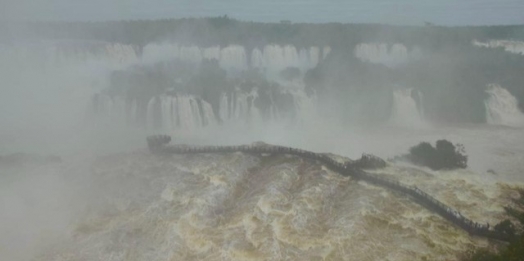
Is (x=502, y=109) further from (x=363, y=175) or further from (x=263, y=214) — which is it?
(x=263, y=214)

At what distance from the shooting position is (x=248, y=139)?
5716 centimetres

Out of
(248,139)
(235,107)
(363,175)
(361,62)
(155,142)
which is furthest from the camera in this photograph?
(361,62)

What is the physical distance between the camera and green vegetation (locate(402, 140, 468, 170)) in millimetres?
42000

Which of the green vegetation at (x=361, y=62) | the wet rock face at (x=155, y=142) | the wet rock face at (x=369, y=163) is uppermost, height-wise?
the green vegetation at (x=361, y=62)

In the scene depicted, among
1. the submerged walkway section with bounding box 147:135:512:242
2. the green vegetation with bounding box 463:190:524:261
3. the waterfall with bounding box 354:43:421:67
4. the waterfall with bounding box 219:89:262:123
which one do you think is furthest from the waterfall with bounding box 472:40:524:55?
the green vegetation with bounding box 463:190:524:261

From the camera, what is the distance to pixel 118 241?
27.2m

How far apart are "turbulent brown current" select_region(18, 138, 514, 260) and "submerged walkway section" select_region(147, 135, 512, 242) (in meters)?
0.57

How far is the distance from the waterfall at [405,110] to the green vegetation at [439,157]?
79.8 feet

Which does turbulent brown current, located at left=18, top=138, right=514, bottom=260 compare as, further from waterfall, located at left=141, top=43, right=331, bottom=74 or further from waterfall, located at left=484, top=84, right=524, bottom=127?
waterfall, located at left=141, top=43, right=331, bottom=74

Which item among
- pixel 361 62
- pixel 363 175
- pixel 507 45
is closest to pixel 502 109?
pixel 361 62

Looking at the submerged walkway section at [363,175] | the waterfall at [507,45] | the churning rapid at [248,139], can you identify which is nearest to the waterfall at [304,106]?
the churning rapid at [248,139]

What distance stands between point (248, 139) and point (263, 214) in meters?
28.5

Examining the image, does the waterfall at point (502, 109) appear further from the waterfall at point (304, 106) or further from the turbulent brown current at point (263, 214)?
the turbulent brown current at point (263, 214)

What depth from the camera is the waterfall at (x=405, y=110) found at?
69.3 m
